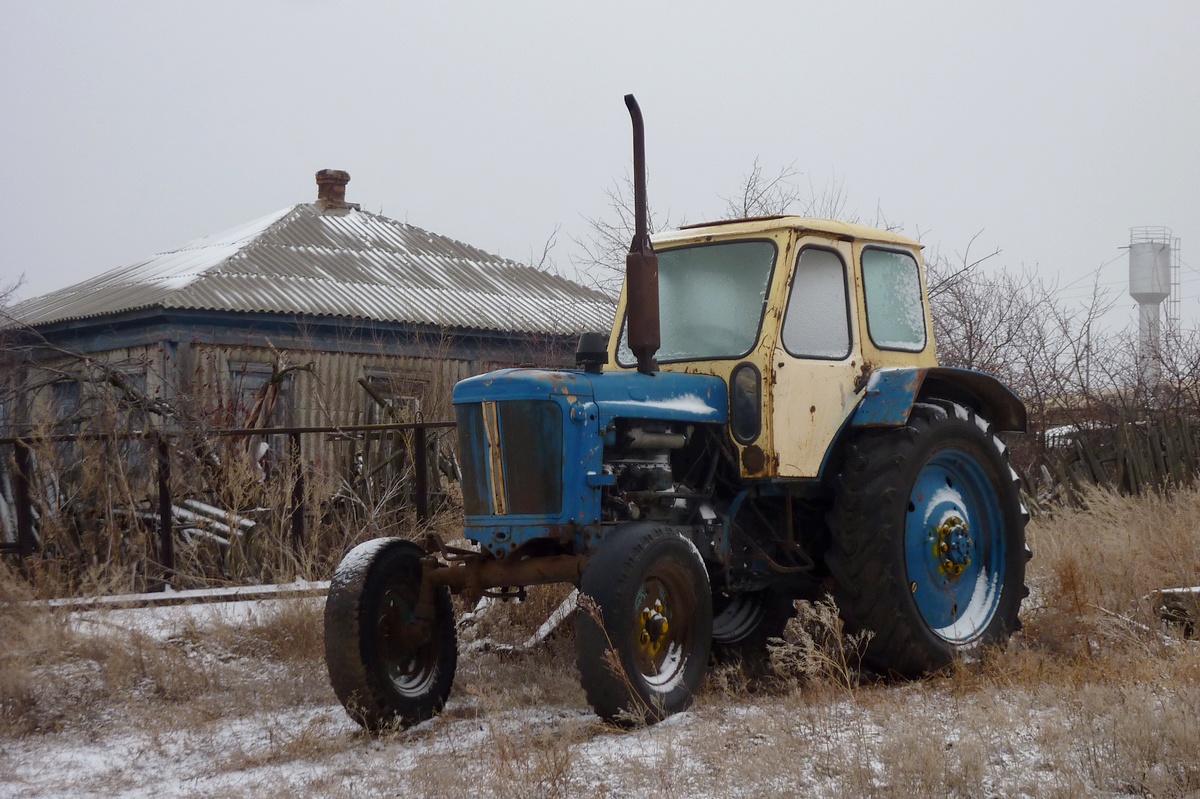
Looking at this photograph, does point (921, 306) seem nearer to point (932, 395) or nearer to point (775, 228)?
point (932, 395)

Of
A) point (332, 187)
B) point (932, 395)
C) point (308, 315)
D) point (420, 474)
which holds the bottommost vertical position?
point (420, 474)

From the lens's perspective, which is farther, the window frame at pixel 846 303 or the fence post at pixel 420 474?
the fence post at pixel 420 474

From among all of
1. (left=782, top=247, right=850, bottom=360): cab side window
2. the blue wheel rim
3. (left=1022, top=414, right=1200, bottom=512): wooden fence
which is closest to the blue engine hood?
(left=782, top=247, right=850, bottom=360): cab side window

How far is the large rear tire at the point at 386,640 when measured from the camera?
525 cm

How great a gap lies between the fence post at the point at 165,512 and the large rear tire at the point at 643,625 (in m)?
4.27

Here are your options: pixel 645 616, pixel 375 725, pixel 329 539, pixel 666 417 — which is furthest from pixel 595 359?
pixel 329 539

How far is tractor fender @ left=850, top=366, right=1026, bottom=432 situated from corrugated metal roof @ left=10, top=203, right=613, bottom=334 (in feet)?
40.8

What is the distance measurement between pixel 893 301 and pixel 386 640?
3.07 metres

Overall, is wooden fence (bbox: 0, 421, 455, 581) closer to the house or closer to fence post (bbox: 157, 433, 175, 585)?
fence post (bbox: 157, 433, 175, 585)

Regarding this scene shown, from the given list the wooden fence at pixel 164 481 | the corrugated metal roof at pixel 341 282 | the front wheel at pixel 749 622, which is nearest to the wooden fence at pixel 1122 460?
the front wheel at pixel 749 622

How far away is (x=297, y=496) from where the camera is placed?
8688 millimetres

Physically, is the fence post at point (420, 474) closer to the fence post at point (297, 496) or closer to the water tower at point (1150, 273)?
the fence post at point (297, 496)

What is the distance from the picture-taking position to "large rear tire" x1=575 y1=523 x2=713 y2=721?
188 inches

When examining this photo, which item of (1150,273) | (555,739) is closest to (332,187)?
(555,739)
